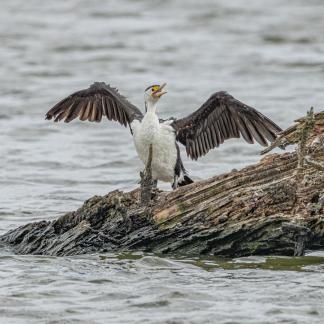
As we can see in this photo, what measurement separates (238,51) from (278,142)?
51.6 feet

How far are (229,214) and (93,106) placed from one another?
3.79 m

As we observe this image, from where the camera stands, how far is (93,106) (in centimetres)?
1448

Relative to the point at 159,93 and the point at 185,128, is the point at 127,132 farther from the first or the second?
the point at 185,128

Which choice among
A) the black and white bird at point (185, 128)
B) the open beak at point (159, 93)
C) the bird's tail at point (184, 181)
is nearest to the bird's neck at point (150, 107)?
the black and white bird at point (185, 128)

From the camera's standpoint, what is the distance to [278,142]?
11625 millimetres

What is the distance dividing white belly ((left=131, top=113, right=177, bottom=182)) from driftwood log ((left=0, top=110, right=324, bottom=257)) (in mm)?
1520

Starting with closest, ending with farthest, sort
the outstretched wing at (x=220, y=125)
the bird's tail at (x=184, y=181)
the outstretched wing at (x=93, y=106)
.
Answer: the outstretched wing at (x=220, y=125) → the bird's tail at (x=184, y=181) → the outstretched wing at (x=93, y=106)

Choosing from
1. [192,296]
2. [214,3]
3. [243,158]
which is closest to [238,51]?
[214,3]

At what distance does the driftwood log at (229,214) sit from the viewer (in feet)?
36.4

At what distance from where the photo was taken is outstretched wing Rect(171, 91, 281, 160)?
13.3 meters

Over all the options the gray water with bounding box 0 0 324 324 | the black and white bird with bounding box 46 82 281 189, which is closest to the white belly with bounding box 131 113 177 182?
the black and white bird with bounding box 46 82 281 189

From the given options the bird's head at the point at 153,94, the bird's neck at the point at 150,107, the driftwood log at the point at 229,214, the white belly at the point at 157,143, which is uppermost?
the bird's head at the point at 153,94

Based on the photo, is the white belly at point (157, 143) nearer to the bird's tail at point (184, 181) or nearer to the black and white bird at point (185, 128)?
the black and white bird at point (185, 128)

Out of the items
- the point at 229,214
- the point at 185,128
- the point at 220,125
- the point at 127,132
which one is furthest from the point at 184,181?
the point at 127,132
